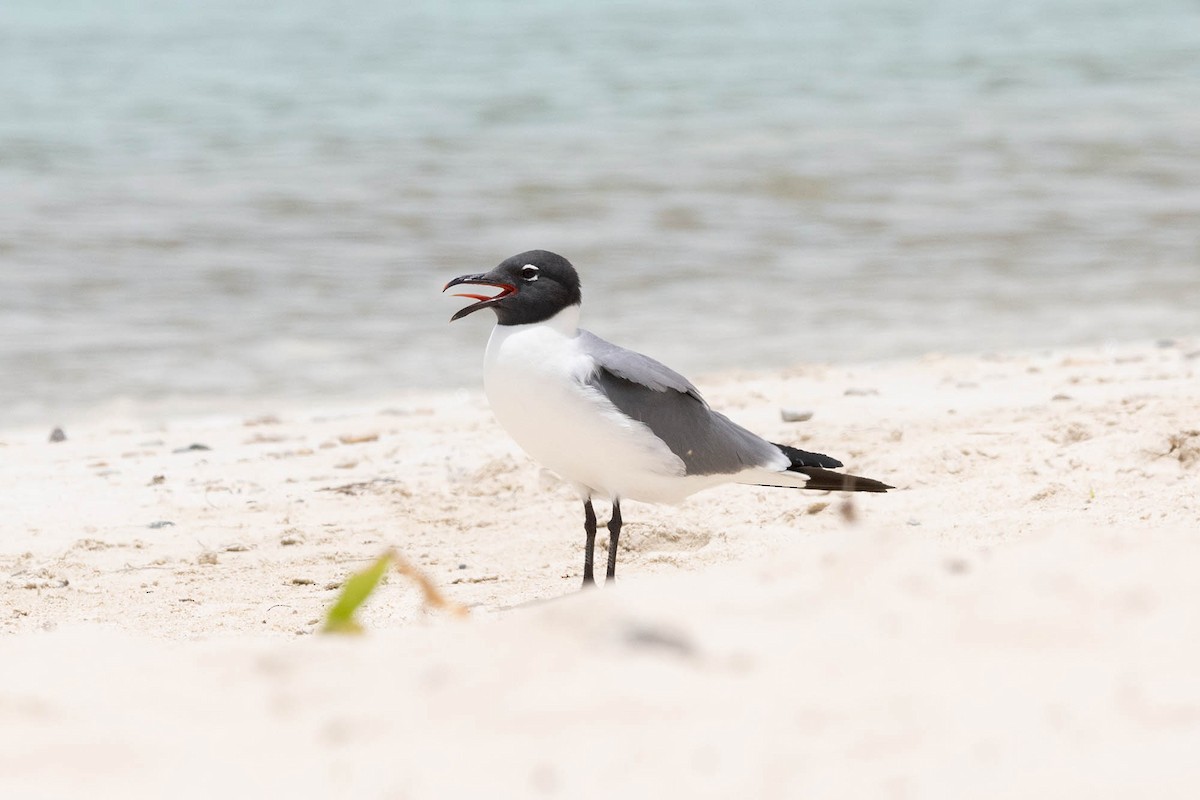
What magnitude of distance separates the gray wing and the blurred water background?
347 cm

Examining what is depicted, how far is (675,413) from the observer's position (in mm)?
4074

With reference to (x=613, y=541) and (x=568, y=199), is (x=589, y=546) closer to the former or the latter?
(x=613, y=541)

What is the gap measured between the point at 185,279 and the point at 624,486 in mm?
6117

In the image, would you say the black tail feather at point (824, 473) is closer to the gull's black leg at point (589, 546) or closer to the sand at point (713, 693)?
the gull's black leg at point (589, 546)

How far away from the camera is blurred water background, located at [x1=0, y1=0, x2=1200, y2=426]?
8.23m

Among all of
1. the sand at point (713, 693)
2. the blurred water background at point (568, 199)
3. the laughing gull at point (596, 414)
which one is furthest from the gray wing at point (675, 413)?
the blurred water background at point (568, 199)

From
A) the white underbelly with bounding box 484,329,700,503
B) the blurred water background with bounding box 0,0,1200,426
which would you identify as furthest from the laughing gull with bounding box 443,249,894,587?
the blurred water background with bounding box 0,0,1200,426

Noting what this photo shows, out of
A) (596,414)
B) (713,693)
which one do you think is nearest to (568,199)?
(596,414)

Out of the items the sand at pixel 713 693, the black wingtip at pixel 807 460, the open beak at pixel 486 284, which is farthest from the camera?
the black wingtip at pixel 807 460

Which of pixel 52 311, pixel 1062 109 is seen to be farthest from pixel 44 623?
pixel 1062 109

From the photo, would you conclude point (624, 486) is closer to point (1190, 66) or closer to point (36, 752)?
point (36, 752)

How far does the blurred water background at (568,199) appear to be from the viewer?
8.23 metres

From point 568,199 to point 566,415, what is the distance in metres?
7.87

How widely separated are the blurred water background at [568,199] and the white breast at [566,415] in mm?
3522
